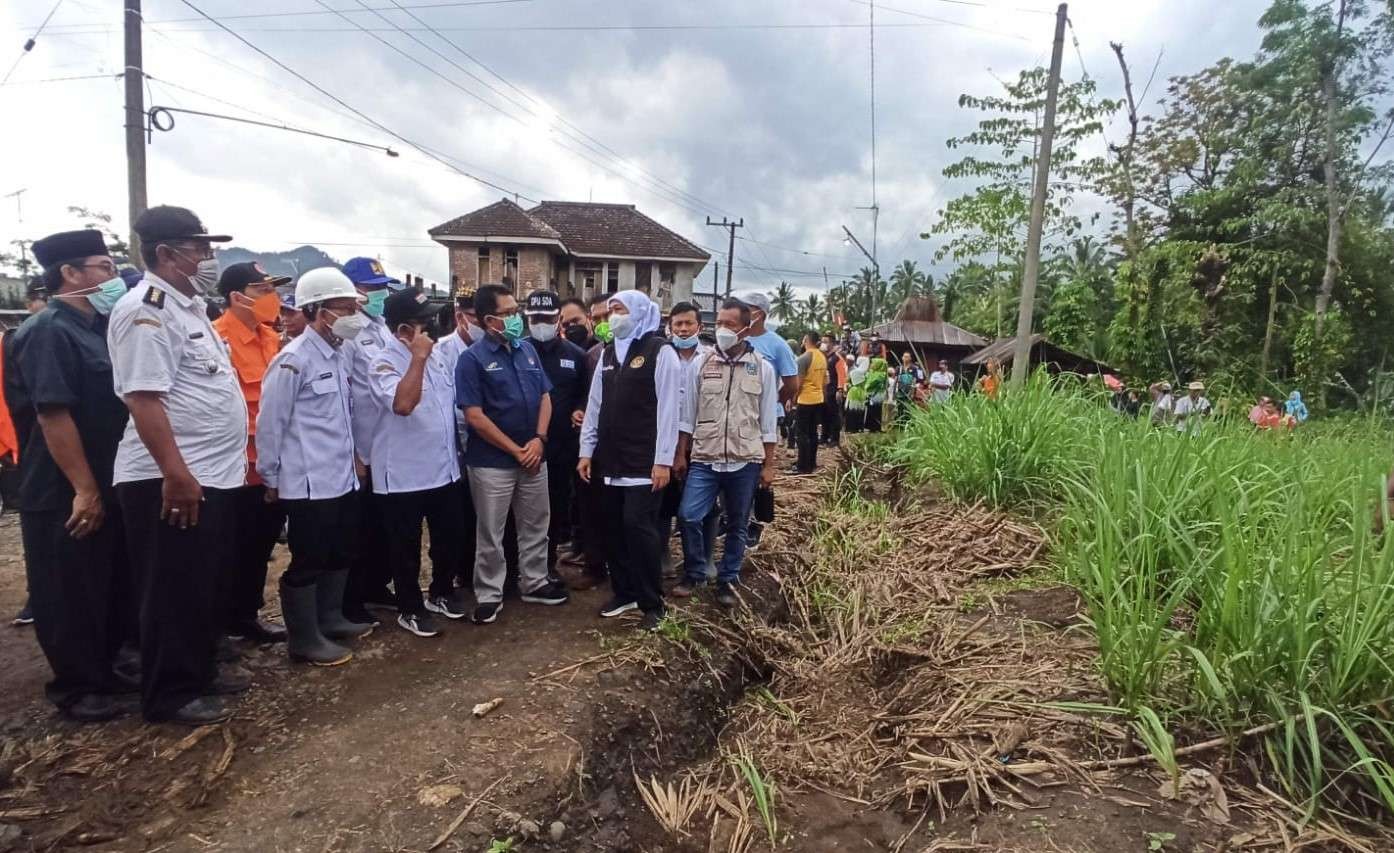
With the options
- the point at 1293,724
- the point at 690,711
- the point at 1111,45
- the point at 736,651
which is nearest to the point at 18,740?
the point at 690,711

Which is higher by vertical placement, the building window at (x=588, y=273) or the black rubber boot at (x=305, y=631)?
the building window at (x=588, y=273)

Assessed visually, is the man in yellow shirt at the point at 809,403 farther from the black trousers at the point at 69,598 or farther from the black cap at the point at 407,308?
the black trousers at the point at 69,598

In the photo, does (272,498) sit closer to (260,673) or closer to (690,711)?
(260,673)

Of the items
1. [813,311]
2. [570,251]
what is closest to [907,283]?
[813,311]

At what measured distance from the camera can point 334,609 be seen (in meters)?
3.66

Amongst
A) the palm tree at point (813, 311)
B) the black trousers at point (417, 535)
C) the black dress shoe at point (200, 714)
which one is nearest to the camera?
the black dress shoe at point (200, 714)

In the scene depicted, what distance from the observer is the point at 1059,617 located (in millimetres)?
3580

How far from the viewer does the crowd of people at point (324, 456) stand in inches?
108

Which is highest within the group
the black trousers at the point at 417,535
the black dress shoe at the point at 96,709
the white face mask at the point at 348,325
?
the white face mask at the point at 348,325

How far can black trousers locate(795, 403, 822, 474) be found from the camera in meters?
8.00

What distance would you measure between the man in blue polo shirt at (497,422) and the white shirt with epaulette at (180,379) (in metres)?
1.14

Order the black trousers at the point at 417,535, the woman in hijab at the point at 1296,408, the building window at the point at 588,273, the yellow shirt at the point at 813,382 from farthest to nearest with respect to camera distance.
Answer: the building window at the point at 588,273 < the yellow shirt at the point at 813,382 < the woman in hijab at the point at 1296,408 < the black trousers at the point at 417,535

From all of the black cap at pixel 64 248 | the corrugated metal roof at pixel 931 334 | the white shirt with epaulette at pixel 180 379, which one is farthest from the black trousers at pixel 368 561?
the corrugated metal roof at pixel 931 334

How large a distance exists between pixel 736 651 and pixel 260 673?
2.29 meters
